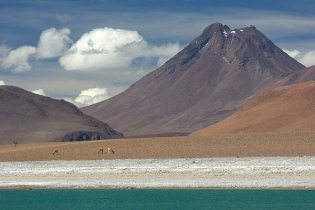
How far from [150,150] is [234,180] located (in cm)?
1730

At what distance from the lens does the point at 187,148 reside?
226 feet

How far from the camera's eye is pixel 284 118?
314ft

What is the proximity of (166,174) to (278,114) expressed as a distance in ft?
140

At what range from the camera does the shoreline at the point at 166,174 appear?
51531 millimetres
